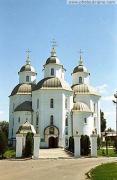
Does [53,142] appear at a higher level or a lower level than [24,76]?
lower

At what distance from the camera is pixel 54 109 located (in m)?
57.8

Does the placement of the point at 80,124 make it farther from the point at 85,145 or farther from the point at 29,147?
the point at 29,147

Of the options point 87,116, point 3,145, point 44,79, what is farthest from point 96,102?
point 3,145

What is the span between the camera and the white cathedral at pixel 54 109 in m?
57.0

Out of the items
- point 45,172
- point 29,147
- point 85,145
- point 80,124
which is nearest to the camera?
point 45,172

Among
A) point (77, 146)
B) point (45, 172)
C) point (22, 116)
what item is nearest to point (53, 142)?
point (22, 116)

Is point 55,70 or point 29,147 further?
point 55,70

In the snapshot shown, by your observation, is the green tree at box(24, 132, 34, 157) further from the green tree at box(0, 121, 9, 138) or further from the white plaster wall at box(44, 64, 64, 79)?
the green tree at box(0, 121, 9, 138)

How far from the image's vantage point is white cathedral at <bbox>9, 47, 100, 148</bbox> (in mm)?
57000

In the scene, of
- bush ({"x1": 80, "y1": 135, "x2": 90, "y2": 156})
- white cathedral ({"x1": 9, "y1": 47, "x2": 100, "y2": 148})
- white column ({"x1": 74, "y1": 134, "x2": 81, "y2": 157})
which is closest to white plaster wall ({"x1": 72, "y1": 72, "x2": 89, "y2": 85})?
white cathedral ({"x1": 9, "y1": 47, "x2": 100, "y2": 148})

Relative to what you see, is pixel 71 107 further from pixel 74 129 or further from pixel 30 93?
pixel 30 93

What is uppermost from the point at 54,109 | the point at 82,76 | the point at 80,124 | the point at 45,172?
the point at 82,76

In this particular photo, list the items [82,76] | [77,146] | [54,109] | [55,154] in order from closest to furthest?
[77,146]
[55,154]
[54,109]
[82,76]

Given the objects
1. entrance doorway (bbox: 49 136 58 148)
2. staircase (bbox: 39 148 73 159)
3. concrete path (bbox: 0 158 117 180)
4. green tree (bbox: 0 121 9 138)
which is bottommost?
staircase (bbox: 39 148 73 159)
